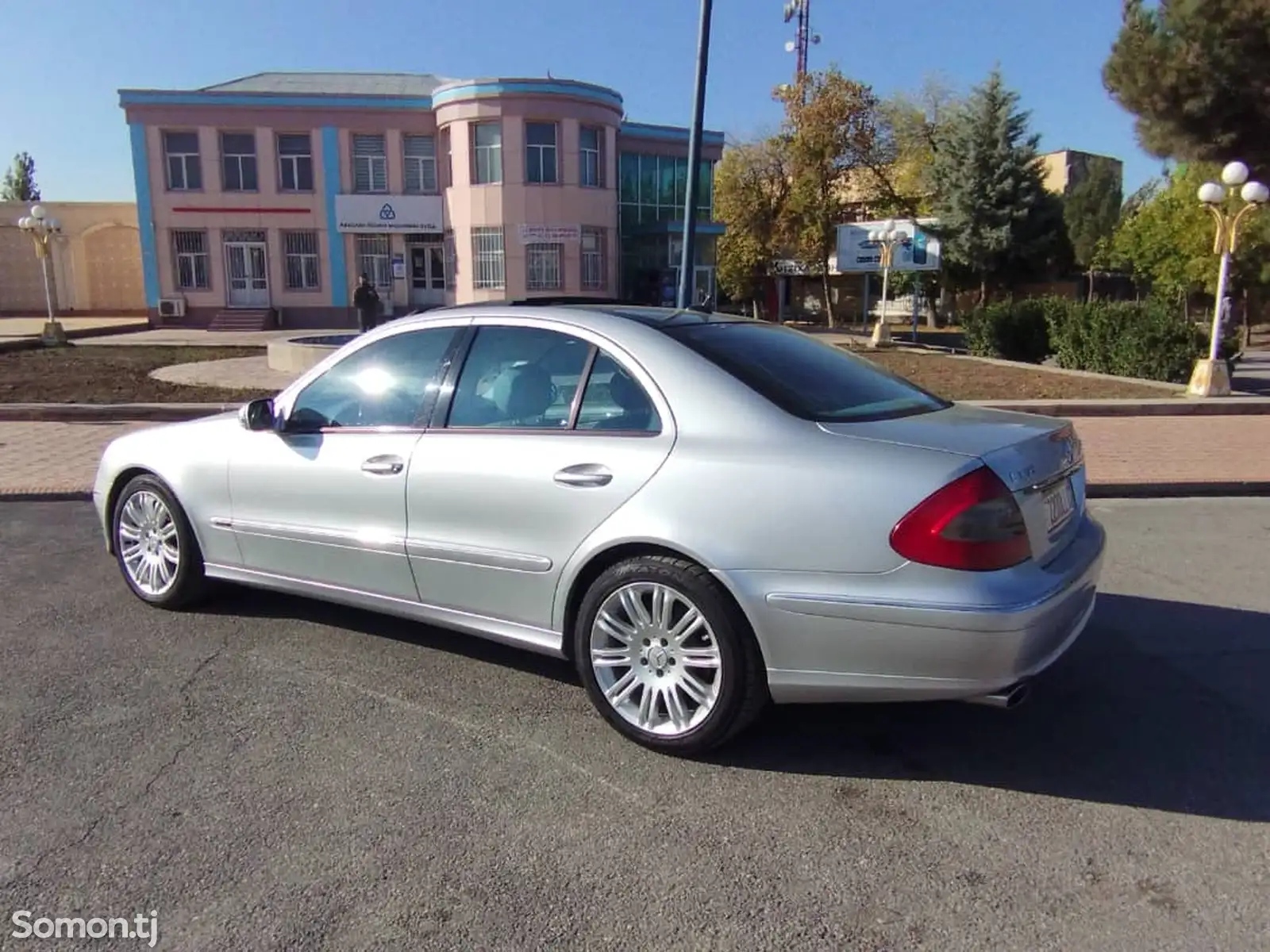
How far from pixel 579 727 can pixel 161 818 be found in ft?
4.69

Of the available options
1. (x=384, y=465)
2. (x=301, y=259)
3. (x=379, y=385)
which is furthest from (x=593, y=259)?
(x=384, y=465)

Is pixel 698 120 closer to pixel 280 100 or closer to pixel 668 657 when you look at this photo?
pixel 668 657

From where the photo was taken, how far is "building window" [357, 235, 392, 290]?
3509 cm

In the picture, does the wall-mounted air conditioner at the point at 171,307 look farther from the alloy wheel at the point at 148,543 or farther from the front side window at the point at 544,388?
the front side window at the point at 544,388

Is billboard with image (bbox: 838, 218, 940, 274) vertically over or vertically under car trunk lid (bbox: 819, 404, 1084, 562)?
over

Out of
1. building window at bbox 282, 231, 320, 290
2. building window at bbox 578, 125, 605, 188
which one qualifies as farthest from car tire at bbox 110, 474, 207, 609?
building window at bbox 282, 231, 320, 290

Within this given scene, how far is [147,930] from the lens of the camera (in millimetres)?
2416

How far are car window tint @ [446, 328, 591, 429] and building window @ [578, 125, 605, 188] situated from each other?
30.6 m

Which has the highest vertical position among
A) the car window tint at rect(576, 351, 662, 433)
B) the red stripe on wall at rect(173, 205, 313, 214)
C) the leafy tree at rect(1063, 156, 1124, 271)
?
the leafy tree at rect(1063, 156, 1124, 271)

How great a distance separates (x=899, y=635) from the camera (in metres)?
2.96

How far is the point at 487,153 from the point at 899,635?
3248cm

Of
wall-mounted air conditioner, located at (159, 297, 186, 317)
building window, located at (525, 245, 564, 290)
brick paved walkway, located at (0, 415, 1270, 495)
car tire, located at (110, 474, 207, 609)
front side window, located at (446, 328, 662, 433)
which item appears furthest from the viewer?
wall-mounted air conditioner, located at (159, 297, 186, 317)

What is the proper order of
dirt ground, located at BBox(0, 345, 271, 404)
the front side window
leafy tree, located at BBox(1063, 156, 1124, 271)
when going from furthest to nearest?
leafy tree, located at BBox(1063, 156, 1124, 271) < dirt ground, located at BBox(0, 345, 271, 404) < the front side window

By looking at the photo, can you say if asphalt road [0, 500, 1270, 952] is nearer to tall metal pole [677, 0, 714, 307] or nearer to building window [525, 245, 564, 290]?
tall metal pole [677, 0, 714, 307]
